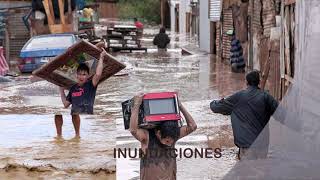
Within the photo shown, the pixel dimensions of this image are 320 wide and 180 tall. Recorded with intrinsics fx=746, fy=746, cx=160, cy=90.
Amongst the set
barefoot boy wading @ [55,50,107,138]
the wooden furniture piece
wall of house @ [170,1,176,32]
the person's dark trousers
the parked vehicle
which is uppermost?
the wooden furniture piece

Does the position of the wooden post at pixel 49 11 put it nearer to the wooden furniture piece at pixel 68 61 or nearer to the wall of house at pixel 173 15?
the wooden furniture piece at pixel 68 61

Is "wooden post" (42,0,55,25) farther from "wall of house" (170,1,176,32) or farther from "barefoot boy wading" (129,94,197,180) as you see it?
"wall of house" (170,1,176,32)

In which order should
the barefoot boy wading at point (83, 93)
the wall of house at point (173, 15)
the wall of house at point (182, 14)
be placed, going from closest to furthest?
1. the barefoot boy wading at point (83, 93)
2. the wall of house at point (182, 14)
3. the wall of house at point (173, 15)

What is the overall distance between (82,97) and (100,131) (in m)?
1.17

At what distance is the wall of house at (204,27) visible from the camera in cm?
3175

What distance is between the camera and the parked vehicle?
21.8m

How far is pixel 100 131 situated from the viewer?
452 inches

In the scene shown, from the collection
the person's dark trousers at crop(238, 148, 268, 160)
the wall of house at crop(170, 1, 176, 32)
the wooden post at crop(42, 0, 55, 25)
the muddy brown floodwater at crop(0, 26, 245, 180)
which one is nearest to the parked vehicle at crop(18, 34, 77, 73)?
the muddy brown floodwater at crop(0, 26, 245, 180)

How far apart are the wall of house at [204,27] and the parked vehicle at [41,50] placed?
987 centimetres

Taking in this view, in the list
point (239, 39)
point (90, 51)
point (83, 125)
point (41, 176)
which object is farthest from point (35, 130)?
point (239, 39)

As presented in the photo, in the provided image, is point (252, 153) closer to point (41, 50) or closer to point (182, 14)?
point (41, 50)

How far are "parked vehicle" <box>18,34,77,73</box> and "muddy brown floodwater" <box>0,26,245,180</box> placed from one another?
87 cm


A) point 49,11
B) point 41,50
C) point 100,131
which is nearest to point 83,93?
point 100,131

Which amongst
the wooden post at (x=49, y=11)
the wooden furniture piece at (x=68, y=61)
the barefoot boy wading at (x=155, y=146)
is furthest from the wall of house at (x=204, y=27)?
the barefoot boy wading at (x=155, y=146)
